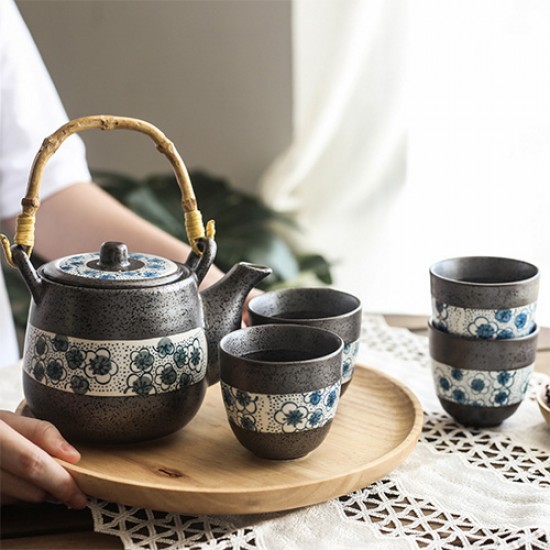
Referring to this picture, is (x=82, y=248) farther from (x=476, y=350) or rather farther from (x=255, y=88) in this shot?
(x=255, y=88)

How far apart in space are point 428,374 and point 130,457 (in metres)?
0.40

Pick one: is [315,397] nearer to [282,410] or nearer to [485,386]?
[282,410]

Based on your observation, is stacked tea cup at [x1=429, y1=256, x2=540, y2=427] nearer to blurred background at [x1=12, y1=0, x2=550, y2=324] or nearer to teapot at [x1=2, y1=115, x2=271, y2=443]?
teapot at [x1=2, y1=115, x2=271, y2=443]

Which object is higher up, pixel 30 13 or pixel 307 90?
pixel 30 13

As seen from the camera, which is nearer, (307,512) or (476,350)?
(307,512)

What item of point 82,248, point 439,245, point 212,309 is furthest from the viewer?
point 439,245

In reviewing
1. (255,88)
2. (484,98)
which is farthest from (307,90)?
(484,98)

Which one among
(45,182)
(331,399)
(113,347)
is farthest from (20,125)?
(331,399)

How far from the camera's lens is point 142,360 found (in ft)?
2.37

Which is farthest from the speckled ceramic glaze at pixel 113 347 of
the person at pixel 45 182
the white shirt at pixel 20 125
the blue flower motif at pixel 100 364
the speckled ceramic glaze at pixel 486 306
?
the white shirt at pixel 20 125

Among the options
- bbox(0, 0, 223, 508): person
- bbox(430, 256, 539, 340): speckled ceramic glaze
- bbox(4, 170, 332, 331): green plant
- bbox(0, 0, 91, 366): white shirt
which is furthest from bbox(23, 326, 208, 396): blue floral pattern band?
Answer: bbox(4, 170, 332, 331): green plant

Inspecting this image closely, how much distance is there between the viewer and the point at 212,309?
2.66 ft

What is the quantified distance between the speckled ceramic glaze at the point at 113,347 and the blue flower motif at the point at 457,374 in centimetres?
25

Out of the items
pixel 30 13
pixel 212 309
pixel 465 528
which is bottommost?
pixel 465 528
